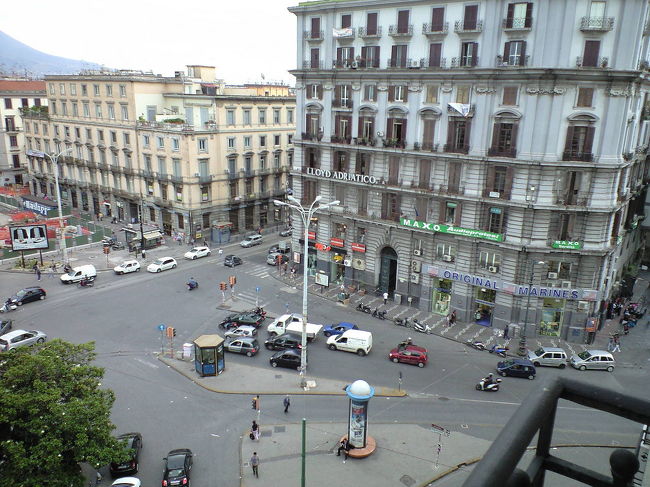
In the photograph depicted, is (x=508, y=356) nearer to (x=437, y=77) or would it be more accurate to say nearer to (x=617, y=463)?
(x=437, y=77)

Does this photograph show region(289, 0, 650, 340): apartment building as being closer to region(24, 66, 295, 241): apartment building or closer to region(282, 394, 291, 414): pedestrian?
region(24, 66, 295, 241): apartment building

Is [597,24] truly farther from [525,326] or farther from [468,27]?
[525,326]

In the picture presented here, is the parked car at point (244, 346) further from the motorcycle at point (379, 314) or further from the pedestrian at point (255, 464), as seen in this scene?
the pedestrian at point (255, 464)

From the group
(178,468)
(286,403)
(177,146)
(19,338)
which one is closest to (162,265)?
(177,146)

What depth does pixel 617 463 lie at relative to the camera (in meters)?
3.56

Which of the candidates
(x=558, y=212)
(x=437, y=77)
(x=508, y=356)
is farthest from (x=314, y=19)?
(x=508, y=356)

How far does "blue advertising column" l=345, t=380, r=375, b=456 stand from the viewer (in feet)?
93.9

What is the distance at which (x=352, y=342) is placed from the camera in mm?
42125

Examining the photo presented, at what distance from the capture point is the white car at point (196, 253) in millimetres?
66625

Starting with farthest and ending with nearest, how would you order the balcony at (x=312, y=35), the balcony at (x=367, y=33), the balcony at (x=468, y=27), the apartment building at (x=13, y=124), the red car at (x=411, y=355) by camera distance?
the apartment building at (x=13, y=124)
the balcony at (x=312, y=35)
the balcony at (x=367, y=33)
the balcony at (x=468, y=27)
the red car at (x=411, y=355)

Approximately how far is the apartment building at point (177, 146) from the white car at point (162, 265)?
403 inches

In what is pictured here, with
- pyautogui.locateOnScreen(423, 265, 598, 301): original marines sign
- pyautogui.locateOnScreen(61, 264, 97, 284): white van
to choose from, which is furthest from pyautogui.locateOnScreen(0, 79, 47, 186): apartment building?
pyautogui.locateOnScreen(423, 265, 598, 301): original marines sign

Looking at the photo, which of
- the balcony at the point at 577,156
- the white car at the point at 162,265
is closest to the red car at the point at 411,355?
the balcony at the point at 577,156

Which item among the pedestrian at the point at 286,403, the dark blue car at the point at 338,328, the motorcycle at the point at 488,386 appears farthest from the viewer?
the dark blue car at the point at 338,328
